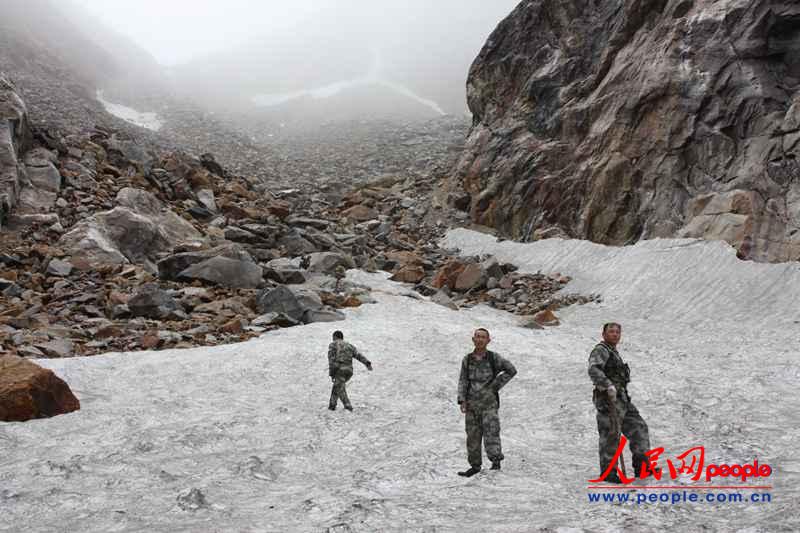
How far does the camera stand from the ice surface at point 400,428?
5.77 metres

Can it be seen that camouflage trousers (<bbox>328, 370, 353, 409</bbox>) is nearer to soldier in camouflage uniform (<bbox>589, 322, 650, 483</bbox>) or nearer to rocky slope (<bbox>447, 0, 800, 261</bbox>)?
soldier in camouflage uniform (<bbox>589, 322, 650, 483</bbox>)

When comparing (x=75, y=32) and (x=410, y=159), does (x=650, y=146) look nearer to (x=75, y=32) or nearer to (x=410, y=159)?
(x=410, y=159)

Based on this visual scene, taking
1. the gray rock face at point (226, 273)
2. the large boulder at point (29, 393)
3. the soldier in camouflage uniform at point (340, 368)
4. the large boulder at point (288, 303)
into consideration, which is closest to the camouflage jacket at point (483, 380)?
the soldier in camouflage uniform at point (340, 368)

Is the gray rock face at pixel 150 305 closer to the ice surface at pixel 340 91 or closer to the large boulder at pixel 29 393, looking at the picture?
the large boulder at pixel 29 393

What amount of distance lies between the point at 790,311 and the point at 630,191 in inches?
433

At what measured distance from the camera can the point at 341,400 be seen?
35.0ft

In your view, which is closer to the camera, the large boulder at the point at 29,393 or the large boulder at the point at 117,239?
the large boulder at the point at 29,393

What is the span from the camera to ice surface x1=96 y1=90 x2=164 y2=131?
188ft

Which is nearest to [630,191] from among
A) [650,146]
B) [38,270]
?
[650,146]

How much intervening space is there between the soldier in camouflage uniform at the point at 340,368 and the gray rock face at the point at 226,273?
9.85 m

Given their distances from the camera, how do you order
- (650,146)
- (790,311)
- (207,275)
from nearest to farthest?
(790,311) → (207,275) → (650,146)

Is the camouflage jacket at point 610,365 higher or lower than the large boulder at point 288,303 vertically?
higher

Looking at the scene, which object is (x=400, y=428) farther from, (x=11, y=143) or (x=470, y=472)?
(x=11, y=143)

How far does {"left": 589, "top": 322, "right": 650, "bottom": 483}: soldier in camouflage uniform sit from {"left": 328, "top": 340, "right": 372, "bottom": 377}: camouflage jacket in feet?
17.6
